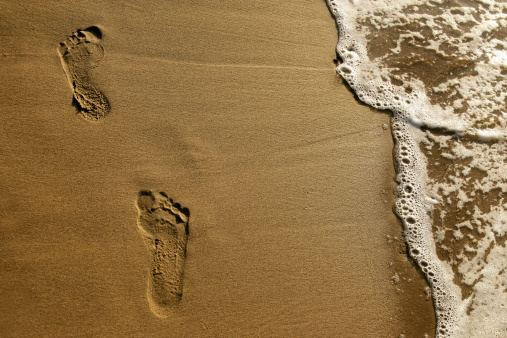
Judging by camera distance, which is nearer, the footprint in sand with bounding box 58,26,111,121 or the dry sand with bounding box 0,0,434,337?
the dry sand with bounding box 0,0,434,337

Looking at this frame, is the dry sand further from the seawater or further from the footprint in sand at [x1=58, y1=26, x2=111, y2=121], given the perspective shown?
the seawater

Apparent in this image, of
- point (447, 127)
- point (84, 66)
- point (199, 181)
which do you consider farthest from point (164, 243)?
point (447, 127)

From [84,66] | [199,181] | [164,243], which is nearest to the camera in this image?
[164,243]

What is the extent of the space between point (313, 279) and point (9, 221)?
2161 millimetres

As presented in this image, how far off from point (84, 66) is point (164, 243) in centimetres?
159

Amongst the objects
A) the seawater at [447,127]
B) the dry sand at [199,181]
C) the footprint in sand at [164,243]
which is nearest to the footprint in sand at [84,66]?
the dry sand at [199,181]

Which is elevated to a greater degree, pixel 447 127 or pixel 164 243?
pixel 447 127

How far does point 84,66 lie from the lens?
2.61 metres

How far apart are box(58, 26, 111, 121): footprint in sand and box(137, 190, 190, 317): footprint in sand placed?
797 mm

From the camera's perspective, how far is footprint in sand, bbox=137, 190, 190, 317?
2.17 metres

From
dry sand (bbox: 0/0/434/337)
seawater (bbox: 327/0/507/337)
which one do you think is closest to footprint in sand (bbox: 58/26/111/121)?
dry sand (bbox: 0/0/434/337)

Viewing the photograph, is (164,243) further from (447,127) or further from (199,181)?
(447,127)

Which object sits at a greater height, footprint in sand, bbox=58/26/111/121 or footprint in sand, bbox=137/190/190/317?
footprint in sand, bbox=58/26/111/121

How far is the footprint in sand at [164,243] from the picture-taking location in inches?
85.5
